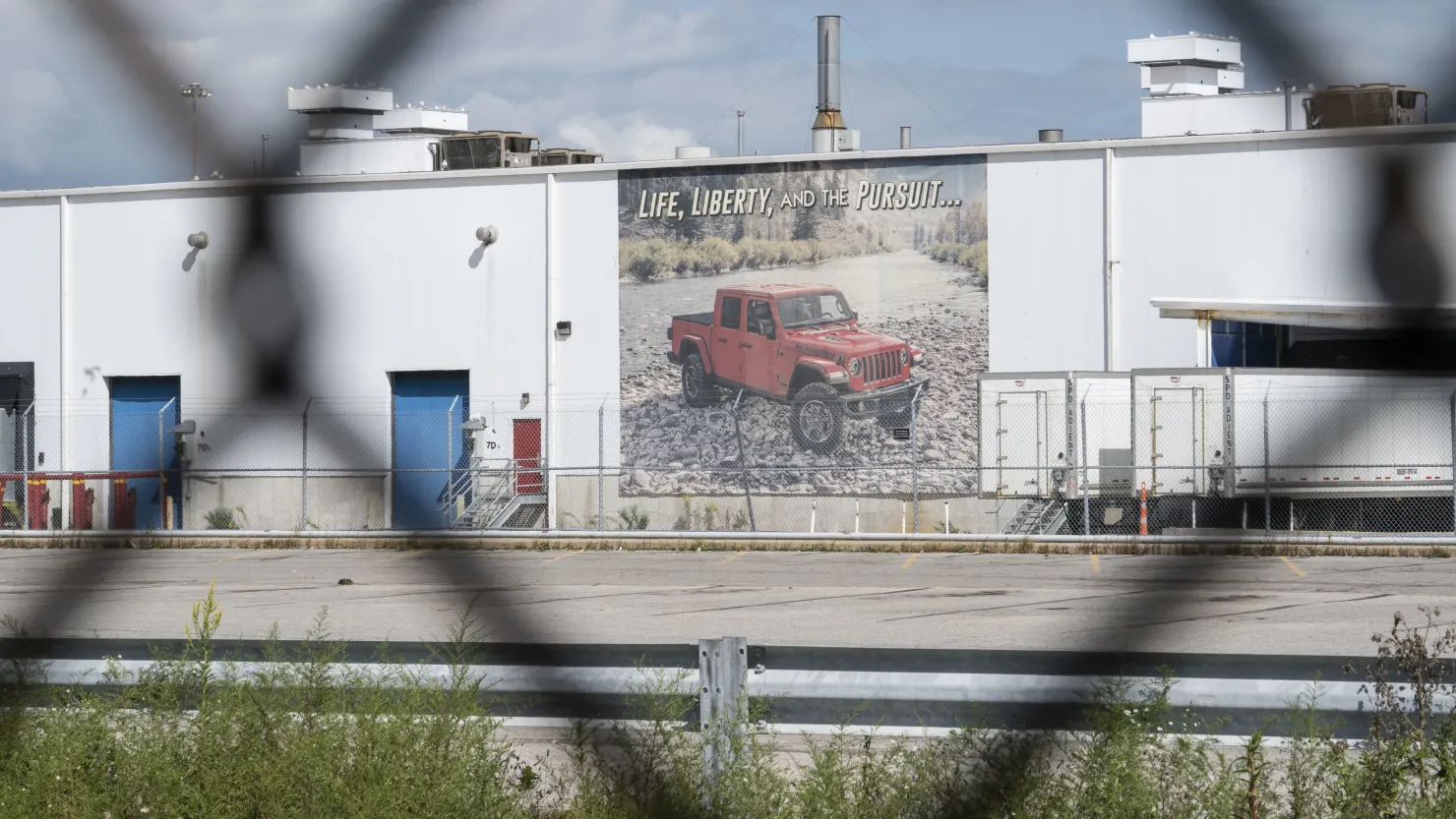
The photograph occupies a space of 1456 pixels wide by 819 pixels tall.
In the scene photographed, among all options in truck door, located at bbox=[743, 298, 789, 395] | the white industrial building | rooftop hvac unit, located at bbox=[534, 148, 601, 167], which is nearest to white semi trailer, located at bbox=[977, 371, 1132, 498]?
truck door, located at bbox=[743, 298, 789, 395]

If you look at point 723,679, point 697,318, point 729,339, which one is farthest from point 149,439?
point 697,318

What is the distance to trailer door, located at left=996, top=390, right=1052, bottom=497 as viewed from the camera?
1955cm

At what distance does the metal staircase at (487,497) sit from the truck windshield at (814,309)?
19169mm

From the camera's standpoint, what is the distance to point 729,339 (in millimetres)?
21625

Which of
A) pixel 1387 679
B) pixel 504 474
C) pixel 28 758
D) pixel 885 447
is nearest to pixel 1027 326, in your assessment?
pixel 885 447

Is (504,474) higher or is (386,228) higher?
(386,228)

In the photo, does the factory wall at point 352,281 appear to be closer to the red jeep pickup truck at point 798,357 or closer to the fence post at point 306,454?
the fence post at point 306,454

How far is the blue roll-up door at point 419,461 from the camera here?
99cm

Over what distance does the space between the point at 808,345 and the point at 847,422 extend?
134 centimetres

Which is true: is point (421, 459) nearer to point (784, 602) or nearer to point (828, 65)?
point (828, 65)

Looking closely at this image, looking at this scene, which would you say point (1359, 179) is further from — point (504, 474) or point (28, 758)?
point (28, 758)

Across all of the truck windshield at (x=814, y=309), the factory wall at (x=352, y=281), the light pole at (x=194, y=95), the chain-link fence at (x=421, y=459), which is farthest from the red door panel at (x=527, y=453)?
the truck windshield at (x=814, y=309)

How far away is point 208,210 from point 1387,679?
464 centimetres

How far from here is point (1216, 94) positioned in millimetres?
875
